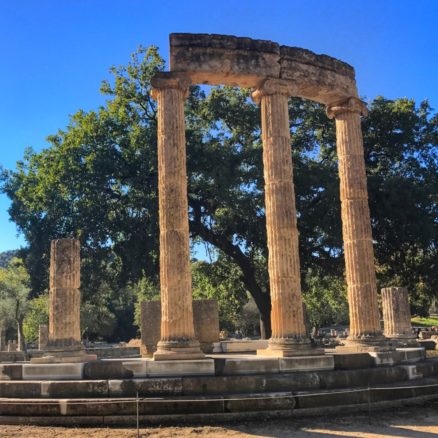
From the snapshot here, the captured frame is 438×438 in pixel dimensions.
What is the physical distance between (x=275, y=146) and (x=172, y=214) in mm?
3733

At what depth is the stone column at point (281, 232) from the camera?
46.7 feet

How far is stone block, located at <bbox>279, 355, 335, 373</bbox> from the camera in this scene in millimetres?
12852

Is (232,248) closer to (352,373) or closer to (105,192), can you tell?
(105,192)

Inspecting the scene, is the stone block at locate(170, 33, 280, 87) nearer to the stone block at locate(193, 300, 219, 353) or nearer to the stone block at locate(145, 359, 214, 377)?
the stone block at locate(193, 300, 219, 353)

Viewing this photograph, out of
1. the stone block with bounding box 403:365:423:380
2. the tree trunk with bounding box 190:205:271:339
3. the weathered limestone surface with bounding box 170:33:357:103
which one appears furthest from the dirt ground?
the tree trunk with bounding box 190:205:271:339

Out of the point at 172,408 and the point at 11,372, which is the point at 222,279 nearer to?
the point at 11,372

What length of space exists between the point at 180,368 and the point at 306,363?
3119mm

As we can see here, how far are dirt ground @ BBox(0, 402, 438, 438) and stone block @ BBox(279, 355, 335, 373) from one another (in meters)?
1.91

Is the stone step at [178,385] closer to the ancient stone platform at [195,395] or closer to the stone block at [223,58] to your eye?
the ancient stone platform at [195,395]

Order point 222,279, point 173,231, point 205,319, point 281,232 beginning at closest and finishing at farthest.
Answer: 1. point 173,231
2. point 281,232
3. point 205,319
4. point 222,279

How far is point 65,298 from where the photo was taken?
46.6ft

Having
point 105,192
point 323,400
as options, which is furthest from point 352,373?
point 105,192

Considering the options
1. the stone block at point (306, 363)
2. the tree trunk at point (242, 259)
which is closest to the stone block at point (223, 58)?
the stone block at point (306, 363)

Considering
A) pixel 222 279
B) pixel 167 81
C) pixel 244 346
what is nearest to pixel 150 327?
pixel 244 346
